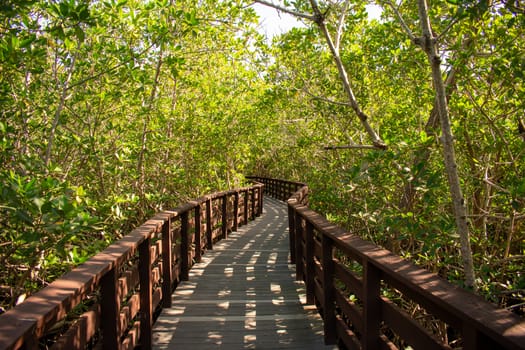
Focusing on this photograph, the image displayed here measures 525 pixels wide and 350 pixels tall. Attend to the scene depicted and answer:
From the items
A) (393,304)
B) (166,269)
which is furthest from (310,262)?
(393,304)

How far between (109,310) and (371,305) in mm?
1461

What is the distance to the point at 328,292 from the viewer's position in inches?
130

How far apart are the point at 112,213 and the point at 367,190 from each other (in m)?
3.32

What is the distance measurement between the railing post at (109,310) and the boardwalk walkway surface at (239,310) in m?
0.97

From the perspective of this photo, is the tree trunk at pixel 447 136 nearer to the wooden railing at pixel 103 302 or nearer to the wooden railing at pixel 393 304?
the wooden railing at pixel 393 304

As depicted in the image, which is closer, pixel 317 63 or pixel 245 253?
pixel 317 63

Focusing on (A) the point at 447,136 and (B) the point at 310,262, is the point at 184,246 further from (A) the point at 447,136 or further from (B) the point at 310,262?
(A) the point at 447,136

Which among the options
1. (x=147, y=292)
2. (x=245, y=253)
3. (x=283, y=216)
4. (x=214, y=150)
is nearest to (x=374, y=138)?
(x=147, y=292)

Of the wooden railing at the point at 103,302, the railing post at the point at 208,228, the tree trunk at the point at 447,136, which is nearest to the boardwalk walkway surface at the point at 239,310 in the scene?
the wooden railing at the point at 103,302

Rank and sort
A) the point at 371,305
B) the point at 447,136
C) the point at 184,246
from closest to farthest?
the point at 371,305, the point at 447,136, the point at 184,246

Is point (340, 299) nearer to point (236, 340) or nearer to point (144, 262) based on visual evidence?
point (236, 340)

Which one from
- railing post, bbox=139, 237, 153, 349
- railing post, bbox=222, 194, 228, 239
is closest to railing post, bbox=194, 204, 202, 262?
railing post, bbox=222, 194, 228, 239

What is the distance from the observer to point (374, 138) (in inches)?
154

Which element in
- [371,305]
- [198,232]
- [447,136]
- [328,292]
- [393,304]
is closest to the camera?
[393,304]
